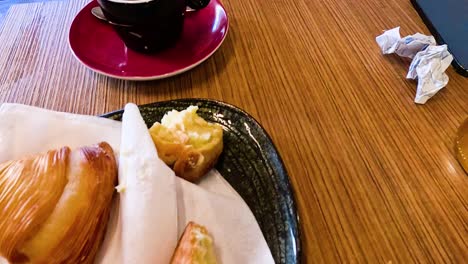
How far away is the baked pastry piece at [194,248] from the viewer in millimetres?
326

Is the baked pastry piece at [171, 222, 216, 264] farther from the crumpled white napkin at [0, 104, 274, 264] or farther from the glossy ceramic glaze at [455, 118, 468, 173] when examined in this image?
the glossy ceramic glaze at [455, 118, 468, 173]

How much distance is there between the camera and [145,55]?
0.58 meters

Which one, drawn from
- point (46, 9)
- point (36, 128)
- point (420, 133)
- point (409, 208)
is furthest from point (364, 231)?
point (46, 9)

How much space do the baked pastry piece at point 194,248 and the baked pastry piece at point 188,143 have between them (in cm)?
7

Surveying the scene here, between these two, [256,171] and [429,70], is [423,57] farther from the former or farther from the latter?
[256,171]

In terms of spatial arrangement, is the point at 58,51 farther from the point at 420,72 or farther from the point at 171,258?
the point at 420,72

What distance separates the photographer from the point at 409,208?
39 cm

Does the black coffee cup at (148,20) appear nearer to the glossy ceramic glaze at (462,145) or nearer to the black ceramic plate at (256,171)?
the black ceramic plate at (256,171)

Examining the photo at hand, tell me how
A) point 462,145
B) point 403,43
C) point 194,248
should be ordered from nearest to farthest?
point 194,248
point 462,145
point 403,43

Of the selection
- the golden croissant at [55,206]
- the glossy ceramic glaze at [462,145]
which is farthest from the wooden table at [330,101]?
the golden croissant at [55,206]

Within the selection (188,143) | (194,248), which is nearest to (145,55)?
(188,143)

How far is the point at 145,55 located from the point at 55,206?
30cm

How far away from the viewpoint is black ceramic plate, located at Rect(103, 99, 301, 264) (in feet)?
1.14

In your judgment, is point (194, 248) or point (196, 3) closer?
point (194, 248)
